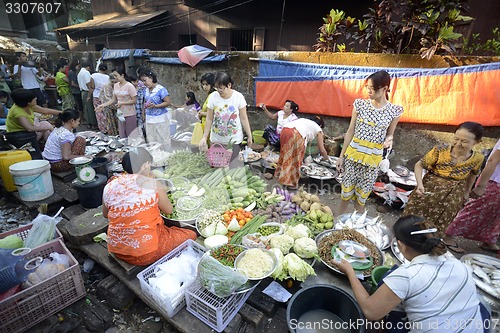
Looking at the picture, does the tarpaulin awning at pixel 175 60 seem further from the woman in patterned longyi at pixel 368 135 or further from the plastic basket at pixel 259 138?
the woman in patterned longyi at pixel 368 135

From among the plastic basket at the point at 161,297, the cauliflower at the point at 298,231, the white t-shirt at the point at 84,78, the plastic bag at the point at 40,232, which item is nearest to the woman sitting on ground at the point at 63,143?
the plastic bag at the point at 40,232

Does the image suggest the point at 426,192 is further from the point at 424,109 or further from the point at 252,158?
the point at 252,158

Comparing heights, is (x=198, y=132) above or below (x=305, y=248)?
above

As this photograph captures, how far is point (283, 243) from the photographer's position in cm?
295

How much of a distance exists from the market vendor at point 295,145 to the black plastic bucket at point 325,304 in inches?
101

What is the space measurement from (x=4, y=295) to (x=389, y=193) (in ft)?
17.9

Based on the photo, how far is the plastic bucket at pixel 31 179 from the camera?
153 inches

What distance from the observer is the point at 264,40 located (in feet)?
33.8

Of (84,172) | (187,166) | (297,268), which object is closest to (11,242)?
(84,172)

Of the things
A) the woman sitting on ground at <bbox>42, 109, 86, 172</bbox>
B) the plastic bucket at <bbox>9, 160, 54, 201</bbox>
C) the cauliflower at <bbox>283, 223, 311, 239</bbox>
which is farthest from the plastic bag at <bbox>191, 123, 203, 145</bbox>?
the cauliflower at <bbox>283, 223, 311, 239</bbox>

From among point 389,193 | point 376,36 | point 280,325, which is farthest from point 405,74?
point 280,325

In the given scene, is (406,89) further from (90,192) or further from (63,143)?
(63,143)

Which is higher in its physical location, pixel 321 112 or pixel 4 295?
pixel 321 112

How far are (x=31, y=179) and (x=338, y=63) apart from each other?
6627 mm
